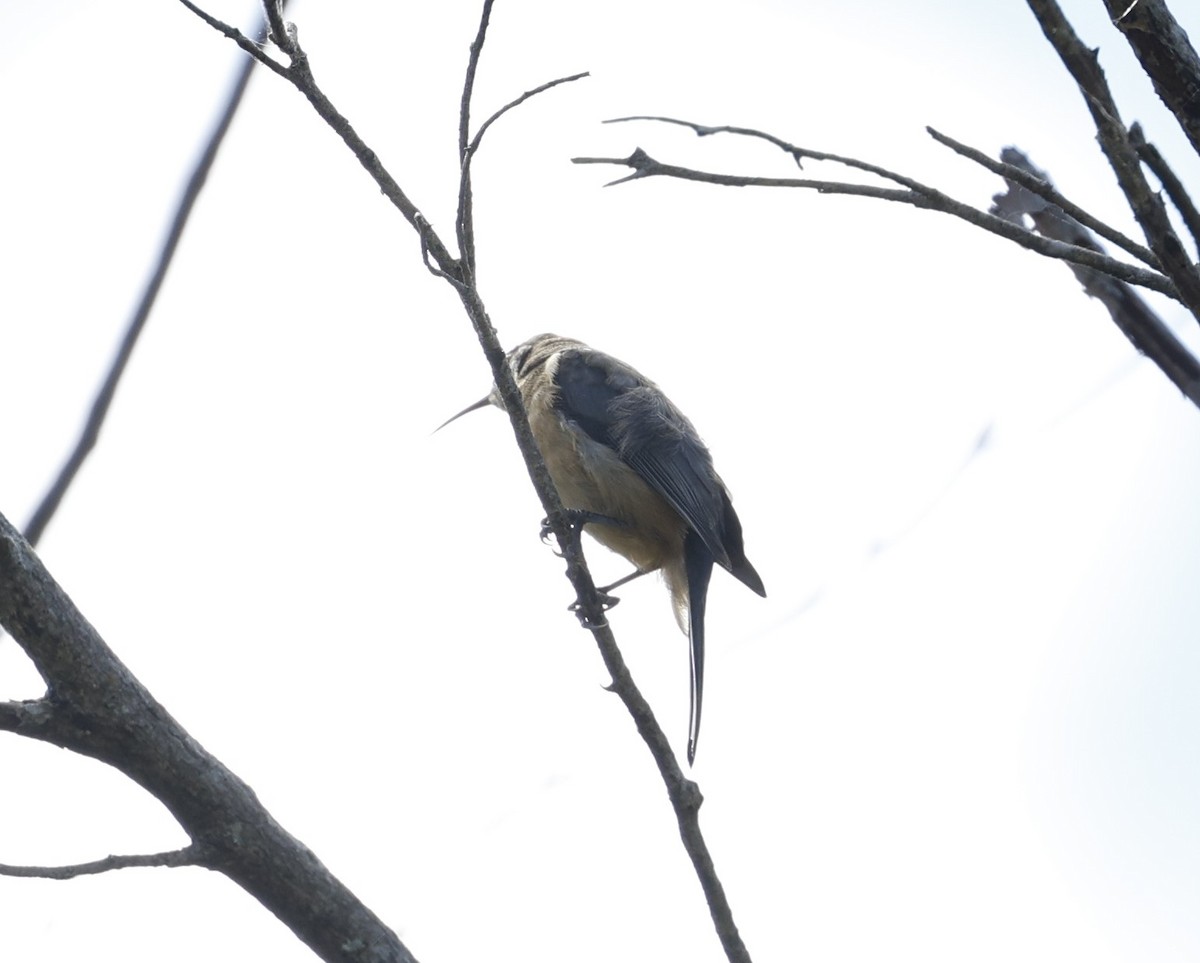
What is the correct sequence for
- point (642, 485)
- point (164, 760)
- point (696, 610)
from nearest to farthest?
point (164, 760) → point (696, 610) → point (642, 485)

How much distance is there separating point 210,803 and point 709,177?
1.28 m

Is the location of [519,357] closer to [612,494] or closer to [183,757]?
[612,494]

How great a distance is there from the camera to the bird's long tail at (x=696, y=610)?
3.88 metres

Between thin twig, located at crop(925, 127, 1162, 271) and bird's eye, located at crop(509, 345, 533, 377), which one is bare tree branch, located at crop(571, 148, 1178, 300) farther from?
bird's eye, located at crop(509, 345, 533, 377)

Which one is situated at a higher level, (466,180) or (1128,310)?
(466,180)

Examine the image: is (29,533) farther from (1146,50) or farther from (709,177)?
(1146,50)

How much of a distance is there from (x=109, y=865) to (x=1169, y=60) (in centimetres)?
189

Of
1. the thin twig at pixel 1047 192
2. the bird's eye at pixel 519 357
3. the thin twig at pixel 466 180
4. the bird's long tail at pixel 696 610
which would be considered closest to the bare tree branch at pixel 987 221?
the thin twig at pixel 1047 192

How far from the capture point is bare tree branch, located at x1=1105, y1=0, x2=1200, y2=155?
157 cm

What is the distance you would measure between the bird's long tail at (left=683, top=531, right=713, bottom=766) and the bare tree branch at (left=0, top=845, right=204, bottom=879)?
1.57 m

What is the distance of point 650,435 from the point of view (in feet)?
17.3

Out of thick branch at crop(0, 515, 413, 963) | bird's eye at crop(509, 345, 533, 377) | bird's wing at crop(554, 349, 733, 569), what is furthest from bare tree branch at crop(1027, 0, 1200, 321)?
bird's eye at crop(509, 345, 533, 377)

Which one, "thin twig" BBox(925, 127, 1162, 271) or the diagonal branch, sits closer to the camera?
"thin twig" BBox(925, 127, 1162, 271)

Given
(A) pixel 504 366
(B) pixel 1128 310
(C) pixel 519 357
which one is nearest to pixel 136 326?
(A) pixel 504 366
